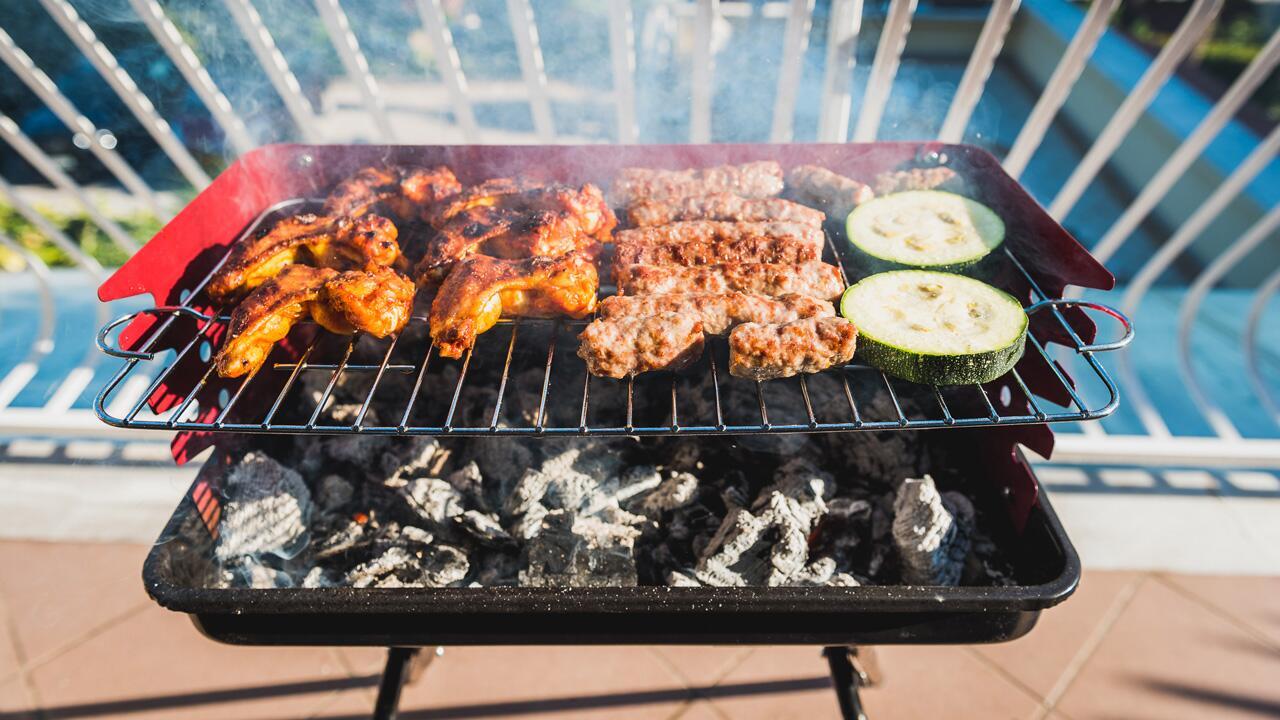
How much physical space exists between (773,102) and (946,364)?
2.42 m

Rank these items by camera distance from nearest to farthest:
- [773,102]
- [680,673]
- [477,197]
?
[477,197] < [680,673] < [773,102]

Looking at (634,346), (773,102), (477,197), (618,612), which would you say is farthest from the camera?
(773,102)

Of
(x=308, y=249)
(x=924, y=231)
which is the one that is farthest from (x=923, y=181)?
(x=308, y=249)

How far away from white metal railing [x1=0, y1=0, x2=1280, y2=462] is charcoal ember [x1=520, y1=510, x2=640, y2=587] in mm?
2117

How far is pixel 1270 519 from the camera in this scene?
3637 mm

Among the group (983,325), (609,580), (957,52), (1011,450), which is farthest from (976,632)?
(957,52)

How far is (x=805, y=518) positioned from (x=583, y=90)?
8.87 feet

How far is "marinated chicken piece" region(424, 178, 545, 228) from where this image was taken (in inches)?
104

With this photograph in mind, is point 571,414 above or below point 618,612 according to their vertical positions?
below

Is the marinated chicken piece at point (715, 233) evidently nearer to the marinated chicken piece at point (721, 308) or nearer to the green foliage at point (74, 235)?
the marinated chicken piece at point (721, 308)

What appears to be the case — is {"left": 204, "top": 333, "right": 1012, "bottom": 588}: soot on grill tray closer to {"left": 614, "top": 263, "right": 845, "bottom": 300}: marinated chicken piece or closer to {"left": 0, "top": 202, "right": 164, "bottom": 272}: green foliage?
{"left": 614, "top": 263, "right": 845, "bottom": 300}: marinated chicken piece

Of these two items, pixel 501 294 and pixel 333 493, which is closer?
pixel 501 294

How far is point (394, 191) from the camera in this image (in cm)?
277

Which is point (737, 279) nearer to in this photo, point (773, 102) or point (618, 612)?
point (618, 612)
